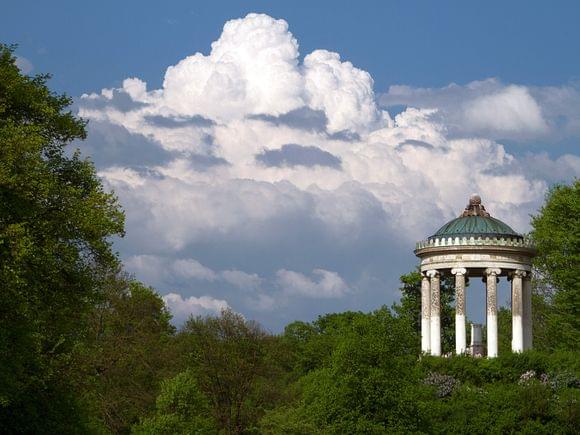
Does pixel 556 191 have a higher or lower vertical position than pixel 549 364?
higher

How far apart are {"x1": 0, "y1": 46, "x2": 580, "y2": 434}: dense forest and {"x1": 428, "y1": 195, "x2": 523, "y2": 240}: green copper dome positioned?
2.66m

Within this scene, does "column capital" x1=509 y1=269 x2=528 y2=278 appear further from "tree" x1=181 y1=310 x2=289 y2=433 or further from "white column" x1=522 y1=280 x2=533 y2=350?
"tree" x1=181 y1=310 x2=289 y2=433

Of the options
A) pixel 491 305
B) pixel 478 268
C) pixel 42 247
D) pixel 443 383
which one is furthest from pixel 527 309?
pixel 42 247

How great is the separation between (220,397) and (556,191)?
2702cm

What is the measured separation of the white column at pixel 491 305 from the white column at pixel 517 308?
4.09 ft

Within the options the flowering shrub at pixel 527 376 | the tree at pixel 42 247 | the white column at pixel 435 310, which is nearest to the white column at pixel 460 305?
the white column at pixel 435 310

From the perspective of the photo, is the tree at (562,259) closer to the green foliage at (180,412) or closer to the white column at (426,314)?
the white column at (426,314)

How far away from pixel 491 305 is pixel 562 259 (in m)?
6.06

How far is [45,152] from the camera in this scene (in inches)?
1735

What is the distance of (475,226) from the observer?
81500mm

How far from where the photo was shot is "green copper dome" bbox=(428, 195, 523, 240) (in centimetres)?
8106

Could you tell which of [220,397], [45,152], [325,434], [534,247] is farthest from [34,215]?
[534,247]

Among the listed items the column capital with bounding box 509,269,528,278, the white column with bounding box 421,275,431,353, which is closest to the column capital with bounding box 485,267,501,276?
the column capital with bounding box 509,269,528,278

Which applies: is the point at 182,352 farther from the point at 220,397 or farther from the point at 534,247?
the point at 534,247
